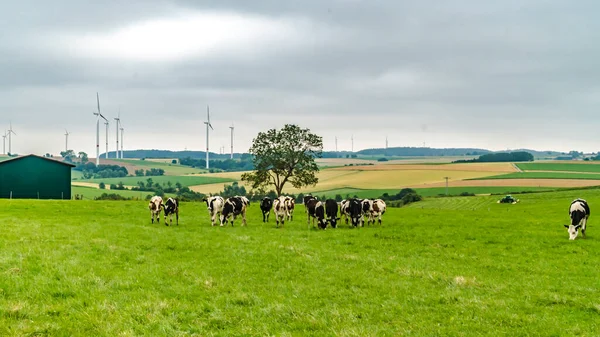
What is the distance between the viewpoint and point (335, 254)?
18.2 m

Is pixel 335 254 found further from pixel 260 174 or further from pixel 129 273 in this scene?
pixel 260 174

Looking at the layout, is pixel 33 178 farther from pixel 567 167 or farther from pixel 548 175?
pixel 567 167

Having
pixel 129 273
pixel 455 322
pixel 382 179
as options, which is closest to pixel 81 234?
pixel 129 273

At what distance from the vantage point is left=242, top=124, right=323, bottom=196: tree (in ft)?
211

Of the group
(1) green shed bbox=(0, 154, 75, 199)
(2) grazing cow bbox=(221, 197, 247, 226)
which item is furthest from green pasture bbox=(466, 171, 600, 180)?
(2) grazing cow bbox=(221, 197, 247, 226)

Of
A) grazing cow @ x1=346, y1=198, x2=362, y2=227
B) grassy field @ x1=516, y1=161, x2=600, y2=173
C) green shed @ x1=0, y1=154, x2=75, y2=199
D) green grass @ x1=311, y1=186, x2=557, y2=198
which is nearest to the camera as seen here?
grazing cow @ x1=346, y1=198, x2=362, y2=227

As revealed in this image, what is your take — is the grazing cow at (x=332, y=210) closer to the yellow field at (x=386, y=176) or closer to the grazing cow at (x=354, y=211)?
the grazing cow at (x=354, y=211)

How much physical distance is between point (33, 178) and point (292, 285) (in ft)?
192

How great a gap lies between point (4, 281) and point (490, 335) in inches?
402

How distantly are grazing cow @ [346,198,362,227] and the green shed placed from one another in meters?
45.0

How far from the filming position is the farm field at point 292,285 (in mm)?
9500

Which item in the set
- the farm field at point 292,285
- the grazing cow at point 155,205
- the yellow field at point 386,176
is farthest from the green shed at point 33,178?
the farm field at point 292,285

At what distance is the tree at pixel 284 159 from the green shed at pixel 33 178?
70.2ft

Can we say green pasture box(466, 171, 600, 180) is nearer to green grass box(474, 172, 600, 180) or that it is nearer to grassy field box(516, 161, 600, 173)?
green grass box(474, 172, 600, 180)
